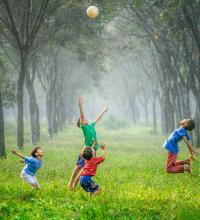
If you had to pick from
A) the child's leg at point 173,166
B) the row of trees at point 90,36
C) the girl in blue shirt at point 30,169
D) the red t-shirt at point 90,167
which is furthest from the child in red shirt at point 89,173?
the row of trees at point 90,36

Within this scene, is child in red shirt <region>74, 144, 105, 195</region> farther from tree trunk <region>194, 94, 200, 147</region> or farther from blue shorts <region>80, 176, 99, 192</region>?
tree trunk <region>194, 94, 200, 147</region>

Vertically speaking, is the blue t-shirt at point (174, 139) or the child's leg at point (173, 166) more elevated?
the blue t-shirt at point (174, 139)

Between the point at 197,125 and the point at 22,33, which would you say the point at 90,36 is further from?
the point at 197,125

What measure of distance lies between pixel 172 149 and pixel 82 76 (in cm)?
5729

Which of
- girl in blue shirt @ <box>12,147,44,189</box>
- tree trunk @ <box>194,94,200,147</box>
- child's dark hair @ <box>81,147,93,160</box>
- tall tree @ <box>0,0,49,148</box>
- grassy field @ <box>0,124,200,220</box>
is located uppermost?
tall tree @ <box>0,0,49,148</box>

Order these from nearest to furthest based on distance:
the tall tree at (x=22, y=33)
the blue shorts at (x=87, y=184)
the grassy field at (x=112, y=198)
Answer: the grassy field at (x=112, y=198) → the blue shorts at (x=87, y=184) → the tall tree at (x=22, y=33)

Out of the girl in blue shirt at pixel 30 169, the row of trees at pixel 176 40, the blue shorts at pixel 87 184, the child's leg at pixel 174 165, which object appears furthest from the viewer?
the row of trees at pixel 176 40

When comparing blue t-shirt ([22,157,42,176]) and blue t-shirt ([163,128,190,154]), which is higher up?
blue t-shirt ([163,128,190,154])

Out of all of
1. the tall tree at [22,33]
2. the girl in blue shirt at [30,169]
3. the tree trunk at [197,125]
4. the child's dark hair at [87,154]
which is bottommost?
the girl in blue shirt at [30,169]

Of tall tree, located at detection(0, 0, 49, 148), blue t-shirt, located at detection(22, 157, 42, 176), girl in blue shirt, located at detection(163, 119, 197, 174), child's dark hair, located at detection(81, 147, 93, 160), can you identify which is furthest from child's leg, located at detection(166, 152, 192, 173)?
tall tree, located at detection(0, 0, 49, 148)

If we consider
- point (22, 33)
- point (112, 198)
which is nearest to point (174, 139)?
point (112, 198)

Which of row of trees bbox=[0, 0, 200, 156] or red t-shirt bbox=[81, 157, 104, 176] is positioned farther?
row of trees bbox=[0, 0, 200, 156]

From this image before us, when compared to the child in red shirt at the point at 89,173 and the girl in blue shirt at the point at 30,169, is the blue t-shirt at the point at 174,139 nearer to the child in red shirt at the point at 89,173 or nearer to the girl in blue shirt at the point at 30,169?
the child in red shirt at the point at 89,173

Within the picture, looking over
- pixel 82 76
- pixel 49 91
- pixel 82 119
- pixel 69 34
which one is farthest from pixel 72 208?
pixel 82 76
